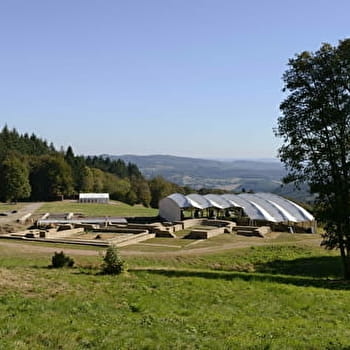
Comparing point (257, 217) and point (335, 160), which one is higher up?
point (335, 160)

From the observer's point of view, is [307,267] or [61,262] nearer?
[61,262]

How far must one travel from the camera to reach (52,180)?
8481cm

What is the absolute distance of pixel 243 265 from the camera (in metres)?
26.4

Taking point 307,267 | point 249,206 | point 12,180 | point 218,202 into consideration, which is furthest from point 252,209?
point 12,180

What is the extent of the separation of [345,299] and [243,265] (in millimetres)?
12806

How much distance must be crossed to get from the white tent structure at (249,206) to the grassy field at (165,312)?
1223 inches

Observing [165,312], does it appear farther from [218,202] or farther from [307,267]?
[218,202]

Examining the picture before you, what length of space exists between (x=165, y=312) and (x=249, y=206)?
43677 millimetres

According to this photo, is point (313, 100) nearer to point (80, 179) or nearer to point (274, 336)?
point (274, 336)

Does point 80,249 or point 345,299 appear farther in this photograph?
point 80,249

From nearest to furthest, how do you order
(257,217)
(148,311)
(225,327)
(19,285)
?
1. (225,327)
2. (148,311)
3. (19,285)
4. (257,217)

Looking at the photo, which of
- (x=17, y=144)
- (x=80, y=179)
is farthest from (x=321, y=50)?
(x=17, y=144)

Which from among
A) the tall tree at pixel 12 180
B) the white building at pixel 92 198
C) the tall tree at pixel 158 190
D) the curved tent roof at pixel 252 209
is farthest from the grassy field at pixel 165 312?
the tall tree at pixel 158 190

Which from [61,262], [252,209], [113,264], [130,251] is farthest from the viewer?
[252,209]
